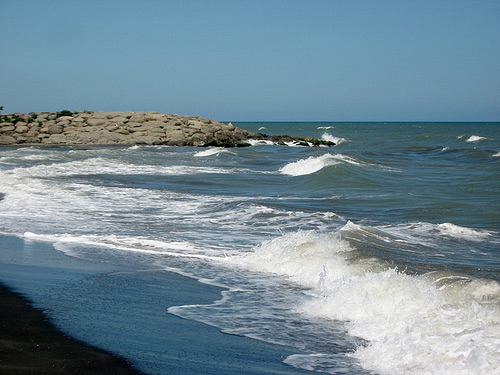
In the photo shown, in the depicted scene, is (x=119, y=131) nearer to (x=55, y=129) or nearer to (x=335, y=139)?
(x=55, y=129)

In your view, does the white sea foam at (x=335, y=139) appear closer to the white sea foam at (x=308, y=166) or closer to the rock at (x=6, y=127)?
the rock at (x=6, y=127)

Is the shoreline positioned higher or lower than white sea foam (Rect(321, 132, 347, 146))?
lower

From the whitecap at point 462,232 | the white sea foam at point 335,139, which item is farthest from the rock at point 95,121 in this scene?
the whitecap at point 462,232

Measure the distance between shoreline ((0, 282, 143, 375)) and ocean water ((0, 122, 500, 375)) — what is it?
4.39 feet

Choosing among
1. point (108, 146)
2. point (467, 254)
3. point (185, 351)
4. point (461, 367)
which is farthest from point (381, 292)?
point (108, 146)

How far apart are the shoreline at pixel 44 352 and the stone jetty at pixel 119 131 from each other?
4080cm

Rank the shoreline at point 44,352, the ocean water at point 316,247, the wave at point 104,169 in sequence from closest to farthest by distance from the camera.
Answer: the shoreline at point 44,352 < the ocean water at point 316,247 < the wave at point 104,169

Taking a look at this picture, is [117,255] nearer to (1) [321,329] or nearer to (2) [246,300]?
(2) [246,300]

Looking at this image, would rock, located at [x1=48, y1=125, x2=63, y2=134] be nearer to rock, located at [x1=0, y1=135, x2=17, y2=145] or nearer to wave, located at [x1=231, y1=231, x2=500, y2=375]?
rock, located at [x1=0, y1=135, x2=17, y2=145]

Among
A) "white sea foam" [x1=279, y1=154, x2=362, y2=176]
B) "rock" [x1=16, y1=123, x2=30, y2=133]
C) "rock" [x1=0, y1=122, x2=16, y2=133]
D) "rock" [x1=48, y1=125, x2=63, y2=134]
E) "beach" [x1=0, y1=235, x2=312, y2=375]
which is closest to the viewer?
"beach" [x1=0, y1=235, x2=312, y2=375]

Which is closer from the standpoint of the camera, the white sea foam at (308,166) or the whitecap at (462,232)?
the whitecap at (462,232)

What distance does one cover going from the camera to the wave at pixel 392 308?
16.7ft

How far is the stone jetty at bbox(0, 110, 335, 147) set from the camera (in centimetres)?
4597

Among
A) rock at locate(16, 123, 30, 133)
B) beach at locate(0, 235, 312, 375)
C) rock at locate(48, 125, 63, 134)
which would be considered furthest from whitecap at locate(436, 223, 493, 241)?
rock at locate(16, 123, 30, 133)
